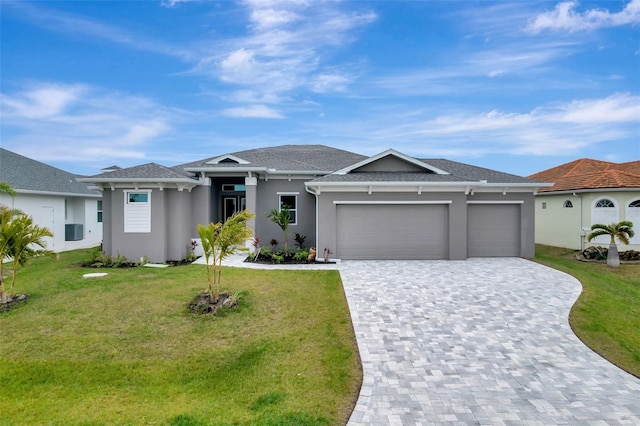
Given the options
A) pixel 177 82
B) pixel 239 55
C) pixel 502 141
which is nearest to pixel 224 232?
pixel 239 55

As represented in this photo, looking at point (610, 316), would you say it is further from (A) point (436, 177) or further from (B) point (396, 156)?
(B) point (396, 156)

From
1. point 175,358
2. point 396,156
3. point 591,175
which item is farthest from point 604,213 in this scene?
point 175,358

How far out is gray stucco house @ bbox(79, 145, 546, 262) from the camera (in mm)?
13117

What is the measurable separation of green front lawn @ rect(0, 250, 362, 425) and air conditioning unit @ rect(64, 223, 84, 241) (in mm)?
12642

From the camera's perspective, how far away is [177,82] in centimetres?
1672

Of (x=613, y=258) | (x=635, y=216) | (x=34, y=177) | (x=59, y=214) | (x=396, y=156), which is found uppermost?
(x=396, y=156)

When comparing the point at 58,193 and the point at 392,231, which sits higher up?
the point at 58,193

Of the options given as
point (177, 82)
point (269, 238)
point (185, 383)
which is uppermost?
point (177, 82)

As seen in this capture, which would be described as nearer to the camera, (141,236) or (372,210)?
(141,236)

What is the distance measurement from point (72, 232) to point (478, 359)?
76.7 ft

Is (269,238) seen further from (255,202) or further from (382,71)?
(382,71)

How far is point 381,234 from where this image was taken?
43.9ft

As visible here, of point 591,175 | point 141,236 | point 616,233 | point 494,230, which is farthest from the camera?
point 591,175

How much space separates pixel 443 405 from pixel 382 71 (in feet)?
52.1
